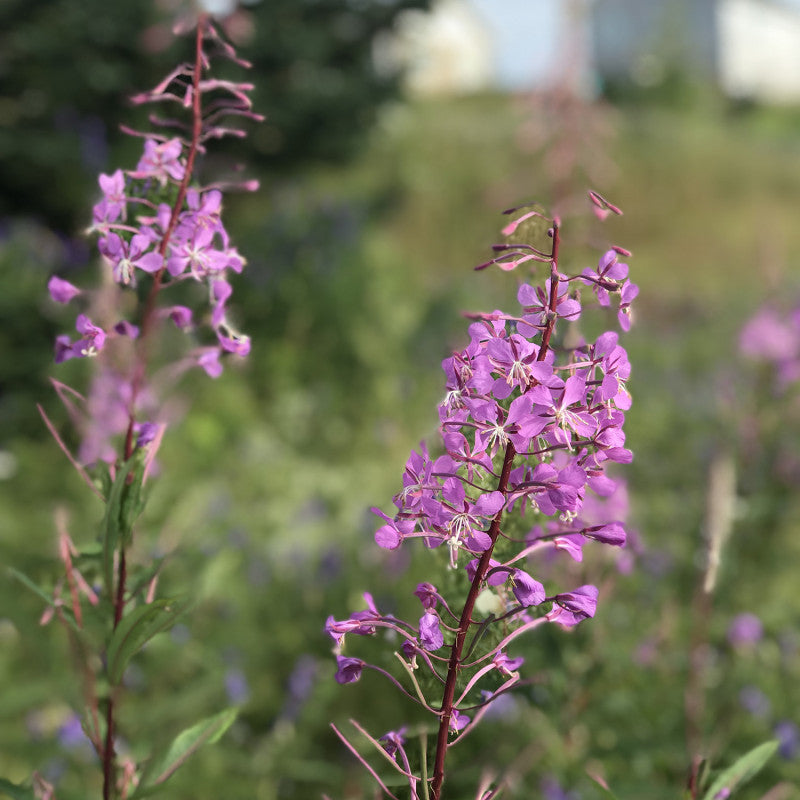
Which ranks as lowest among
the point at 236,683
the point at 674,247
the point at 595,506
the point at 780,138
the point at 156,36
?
the point at 236,683

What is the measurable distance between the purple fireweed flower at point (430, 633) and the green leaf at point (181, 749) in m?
0.30

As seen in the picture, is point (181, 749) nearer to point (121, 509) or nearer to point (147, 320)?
point (121, 509)

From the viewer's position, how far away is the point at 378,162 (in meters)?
11.1

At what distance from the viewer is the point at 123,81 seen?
5.79 meters

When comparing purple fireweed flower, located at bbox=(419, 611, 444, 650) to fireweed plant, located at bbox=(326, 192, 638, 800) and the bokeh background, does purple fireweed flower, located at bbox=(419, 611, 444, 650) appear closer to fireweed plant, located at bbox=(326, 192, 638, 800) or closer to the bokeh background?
fireweed plant, located at bbox=(326, 192, 638, 800)

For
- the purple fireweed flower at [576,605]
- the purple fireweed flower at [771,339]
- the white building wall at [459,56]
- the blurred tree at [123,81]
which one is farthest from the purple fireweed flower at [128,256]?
the white building wall at [459,56]

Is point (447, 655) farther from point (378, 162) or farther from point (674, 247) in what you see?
point (674, 247)

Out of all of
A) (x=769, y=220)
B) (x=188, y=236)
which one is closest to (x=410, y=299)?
(x=188, y=236)

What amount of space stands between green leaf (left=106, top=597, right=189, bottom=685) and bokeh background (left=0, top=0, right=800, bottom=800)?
242mm

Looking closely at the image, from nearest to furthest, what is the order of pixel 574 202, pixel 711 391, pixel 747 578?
1. pixel 574 202
2. pixel 747 578
3. pixel 711 391

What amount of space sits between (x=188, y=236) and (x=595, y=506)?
111cm

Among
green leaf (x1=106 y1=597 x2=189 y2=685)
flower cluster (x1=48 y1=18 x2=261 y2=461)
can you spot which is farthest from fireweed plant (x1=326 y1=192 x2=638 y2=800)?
flower cluster (x1=48 y1=18 x2=261 y2=461)

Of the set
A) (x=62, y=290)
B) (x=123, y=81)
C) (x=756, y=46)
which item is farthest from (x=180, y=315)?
(x=756, y=46)

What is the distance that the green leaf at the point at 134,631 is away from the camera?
907mm
